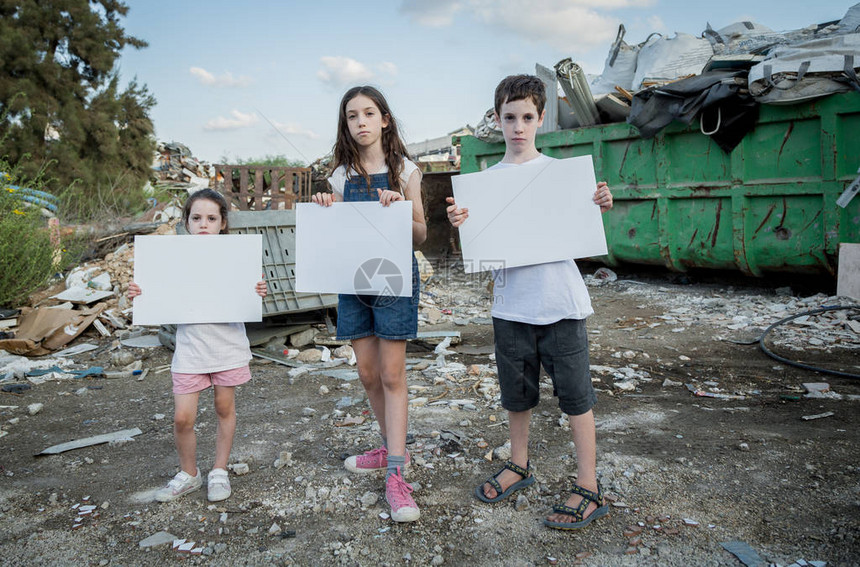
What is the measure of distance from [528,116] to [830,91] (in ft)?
13.8

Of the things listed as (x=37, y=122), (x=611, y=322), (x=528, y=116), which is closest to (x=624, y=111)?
(x=611, y=322)

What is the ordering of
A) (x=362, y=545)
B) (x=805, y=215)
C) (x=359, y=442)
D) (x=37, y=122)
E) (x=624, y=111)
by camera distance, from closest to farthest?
1. (x=362, y=545)
2. (x=359, y=442)
3. (x=805, y=215)
4. (x=624, y=111)
5. (x=37, y=122)

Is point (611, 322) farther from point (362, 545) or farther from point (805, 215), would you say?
point (362, 545)

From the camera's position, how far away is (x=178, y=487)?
228 cm

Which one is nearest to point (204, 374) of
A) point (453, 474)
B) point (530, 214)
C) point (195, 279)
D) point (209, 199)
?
point (195, 279)

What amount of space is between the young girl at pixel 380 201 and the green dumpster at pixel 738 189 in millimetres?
4415

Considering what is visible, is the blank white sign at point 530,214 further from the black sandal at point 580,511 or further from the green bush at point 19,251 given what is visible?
the green bush at point 19,251

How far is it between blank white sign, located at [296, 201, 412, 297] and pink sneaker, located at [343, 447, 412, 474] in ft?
2.42

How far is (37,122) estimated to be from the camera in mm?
12516

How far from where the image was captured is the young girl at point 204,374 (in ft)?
7.35

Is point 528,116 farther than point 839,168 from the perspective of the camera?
No

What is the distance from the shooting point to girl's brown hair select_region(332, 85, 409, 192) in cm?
221

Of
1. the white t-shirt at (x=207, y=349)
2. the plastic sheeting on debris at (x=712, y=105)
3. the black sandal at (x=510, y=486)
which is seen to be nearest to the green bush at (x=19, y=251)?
the white t-shirt at (x=207, y=349)

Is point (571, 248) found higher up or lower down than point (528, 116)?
lower down
